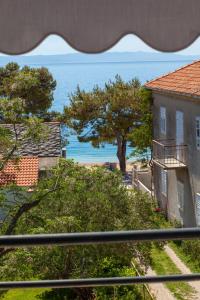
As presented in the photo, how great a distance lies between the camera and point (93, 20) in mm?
1447

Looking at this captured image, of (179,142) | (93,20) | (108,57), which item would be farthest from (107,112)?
(93,20)

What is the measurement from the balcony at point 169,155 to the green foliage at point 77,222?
3.92 metres

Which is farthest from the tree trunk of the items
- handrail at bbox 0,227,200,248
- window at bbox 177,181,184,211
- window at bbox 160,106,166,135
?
handrail at bbox 0,227,200,248

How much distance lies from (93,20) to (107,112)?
18.7m

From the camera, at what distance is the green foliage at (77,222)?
6969 millimetres

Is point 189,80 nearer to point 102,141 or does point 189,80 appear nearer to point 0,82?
point 0,82

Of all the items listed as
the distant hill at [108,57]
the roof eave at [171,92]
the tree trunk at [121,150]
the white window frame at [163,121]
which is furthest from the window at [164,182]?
the tree trunk at [121,150]

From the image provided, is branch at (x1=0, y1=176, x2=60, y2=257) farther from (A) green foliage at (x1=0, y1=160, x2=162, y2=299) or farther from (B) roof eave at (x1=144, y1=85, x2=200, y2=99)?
(B) roof eave at (x1=144, y1=85, x2=200, y2=99)

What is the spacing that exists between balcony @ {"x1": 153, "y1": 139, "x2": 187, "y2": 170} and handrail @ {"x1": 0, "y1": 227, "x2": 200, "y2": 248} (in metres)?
10.4

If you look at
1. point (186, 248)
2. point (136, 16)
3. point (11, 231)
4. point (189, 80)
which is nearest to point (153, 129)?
point (189, 80)

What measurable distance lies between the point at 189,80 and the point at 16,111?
16.6 feet

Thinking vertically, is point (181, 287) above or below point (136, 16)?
below

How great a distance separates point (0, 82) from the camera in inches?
733

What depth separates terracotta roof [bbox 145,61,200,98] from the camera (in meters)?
10.8
